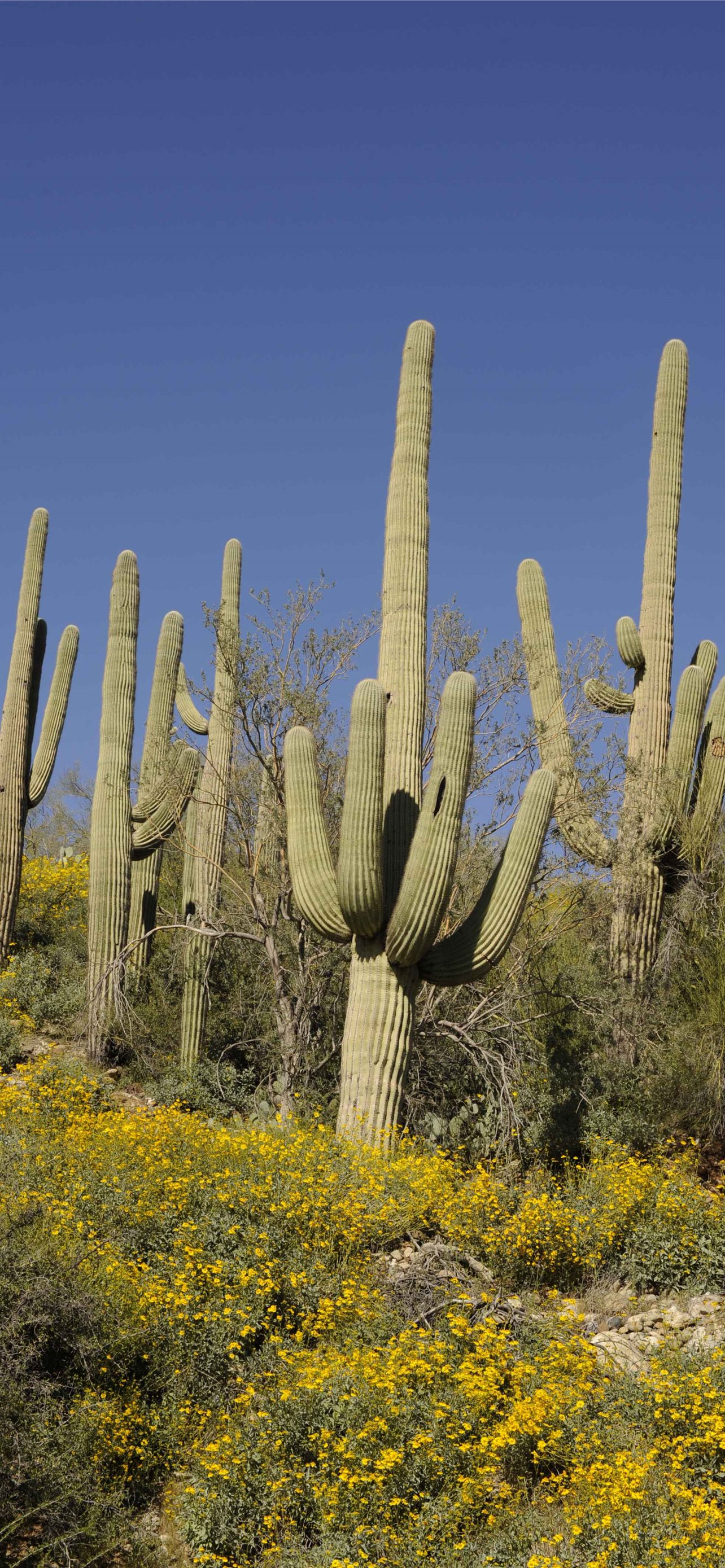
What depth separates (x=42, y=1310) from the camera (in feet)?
21.7

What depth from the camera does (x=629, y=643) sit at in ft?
46.2

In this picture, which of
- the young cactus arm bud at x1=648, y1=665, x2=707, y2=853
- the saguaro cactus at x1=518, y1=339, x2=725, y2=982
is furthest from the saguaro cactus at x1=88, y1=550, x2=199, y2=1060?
the young cactus arm bud at x1=648, y1=665, x2=707, y2=853

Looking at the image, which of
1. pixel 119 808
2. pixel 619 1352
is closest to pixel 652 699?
pixel 119 808

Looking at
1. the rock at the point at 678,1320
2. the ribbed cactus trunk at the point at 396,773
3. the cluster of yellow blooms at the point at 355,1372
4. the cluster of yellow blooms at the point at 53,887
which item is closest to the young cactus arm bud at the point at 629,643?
the ribbed cactus trunk at the point at 396,773

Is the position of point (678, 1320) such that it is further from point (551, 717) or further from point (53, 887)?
point (53, 887)

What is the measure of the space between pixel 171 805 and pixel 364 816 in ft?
19.3

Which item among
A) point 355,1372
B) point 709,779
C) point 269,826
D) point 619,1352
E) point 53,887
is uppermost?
point 709,779

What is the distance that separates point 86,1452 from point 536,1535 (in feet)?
6.93

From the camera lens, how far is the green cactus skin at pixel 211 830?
46.1 feet

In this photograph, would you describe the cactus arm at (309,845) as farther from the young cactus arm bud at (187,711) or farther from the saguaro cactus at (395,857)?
the young cactus arm bud at (187,711)

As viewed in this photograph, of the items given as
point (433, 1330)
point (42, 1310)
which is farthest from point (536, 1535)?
point (42, 1310)

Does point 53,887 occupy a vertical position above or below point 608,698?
below

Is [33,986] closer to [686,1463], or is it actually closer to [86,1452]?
[86,1452]

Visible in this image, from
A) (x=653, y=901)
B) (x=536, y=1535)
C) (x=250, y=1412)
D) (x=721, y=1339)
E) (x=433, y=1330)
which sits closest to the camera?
(x=536, y=1535)
